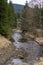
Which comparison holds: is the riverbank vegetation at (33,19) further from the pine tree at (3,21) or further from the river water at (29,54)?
the river water at (29,54)

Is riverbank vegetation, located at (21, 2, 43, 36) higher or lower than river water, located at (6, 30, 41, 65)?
lower

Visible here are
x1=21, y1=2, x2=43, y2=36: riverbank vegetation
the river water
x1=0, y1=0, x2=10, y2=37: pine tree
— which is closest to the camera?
the river water

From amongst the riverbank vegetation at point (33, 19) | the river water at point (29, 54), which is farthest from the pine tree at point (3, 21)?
the riverbank vegetation at point (33, 19)

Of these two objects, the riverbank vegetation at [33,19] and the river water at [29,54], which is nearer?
the river water at [29,54]

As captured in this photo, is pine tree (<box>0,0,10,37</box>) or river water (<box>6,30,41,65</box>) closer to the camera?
river water (<box>6,30,41,65</box>)

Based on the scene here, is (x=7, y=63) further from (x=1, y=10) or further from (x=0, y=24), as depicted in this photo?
(x=1, y=10)

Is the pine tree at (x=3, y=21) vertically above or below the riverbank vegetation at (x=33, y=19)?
above

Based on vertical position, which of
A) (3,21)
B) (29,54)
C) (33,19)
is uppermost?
(3,21)

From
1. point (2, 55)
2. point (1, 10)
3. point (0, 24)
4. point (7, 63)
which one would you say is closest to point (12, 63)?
point (7, 63)

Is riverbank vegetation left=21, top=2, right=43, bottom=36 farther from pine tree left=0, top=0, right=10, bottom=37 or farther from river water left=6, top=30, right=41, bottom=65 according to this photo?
river water left=6, top=30, right=41, bottom=65

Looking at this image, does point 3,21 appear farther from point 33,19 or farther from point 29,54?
point 33,19

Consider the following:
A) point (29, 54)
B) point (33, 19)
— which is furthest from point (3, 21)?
point (33, 19)

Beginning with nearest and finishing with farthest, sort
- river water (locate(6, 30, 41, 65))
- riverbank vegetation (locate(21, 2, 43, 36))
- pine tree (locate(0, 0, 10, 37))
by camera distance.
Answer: river water (locate(6, 30, 41, 65)), pine tree (locate(0, 0, 10, 37)), riverbank vegetation (locate(21, 2, 43, 36))

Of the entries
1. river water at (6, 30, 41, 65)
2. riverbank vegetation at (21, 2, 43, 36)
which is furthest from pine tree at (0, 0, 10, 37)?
riverbank vegetation at (21, 2, 43, 36)
